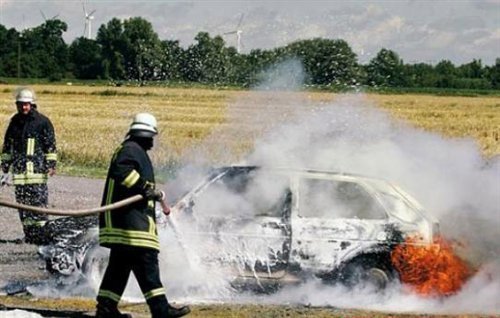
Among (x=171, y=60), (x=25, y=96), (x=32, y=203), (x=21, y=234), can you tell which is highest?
(x=171, y=60)

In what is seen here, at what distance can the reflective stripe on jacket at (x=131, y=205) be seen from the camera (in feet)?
27.3

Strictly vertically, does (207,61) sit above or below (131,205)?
above

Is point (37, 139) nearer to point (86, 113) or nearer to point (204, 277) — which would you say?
point (204, 277)

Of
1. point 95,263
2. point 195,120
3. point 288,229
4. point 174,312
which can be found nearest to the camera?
point 174,312


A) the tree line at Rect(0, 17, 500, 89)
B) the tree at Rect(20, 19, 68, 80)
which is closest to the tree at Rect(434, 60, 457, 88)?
the tree line at Rect(0, 17, 500, 89)

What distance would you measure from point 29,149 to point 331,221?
4.49 meters

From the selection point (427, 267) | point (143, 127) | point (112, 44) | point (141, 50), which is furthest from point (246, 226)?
point (112, 44)

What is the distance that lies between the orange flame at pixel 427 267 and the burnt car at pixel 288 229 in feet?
0.24

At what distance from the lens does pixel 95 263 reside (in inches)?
400

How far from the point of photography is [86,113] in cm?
4369

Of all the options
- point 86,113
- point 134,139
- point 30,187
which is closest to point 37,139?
point 30,187

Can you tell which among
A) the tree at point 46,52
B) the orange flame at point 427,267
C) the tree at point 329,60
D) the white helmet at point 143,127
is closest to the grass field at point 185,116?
the tree at point 329,60

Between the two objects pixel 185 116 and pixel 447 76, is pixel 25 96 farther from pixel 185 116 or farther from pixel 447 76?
pixel 447 76

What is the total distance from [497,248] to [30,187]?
19.4ft
